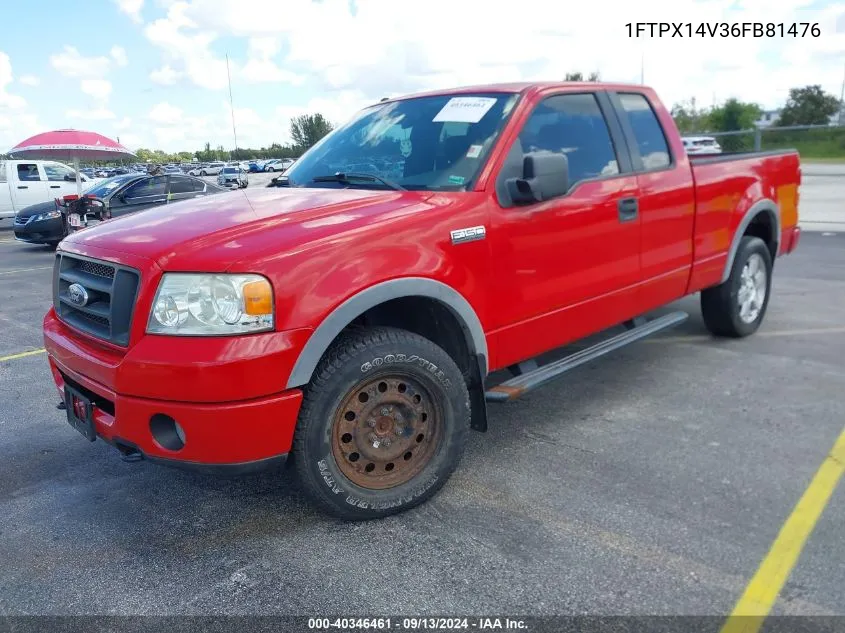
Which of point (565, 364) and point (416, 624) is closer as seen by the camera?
point (416, 624)

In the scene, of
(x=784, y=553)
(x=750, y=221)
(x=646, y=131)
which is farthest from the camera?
(x=750, y=221)

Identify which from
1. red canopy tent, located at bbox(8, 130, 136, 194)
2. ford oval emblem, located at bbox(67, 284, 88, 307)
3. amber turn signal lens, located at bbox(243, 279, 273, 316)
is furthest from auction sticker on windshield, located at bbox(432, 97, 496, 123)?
red canopy tent, located at bbox(8, 130, 136, 194)

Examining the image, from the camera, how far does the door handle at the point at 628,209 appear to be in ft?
13.8

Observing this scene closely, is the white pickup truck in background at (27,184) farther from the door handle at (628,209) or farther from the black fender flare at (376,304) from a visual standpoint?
the black fender flare at (376,304)

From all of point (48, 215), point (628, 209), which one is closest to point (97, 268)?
point (628, 209)

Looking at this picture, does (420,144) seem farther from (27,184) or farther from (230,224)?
(27,184)

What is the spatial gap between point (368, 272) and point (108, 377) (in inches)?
43.7

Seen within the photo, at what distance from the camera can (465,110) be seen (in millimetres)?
3857

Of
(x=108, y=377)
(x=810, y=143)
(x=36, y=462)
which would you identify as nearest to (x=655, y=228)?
(x=108, y=377)

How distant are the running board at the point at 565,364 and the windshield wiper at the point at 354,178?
1.11m

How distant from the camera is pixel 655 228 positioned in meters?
4.47

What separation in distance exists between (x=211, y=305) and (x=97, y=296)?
74 cm

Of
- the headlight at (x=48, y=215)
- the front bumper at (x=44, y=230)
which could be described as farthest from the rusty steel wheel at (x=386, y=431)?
the headlight at (x=48, y=215)

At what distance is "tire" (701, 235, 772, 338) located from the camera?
18.0ft
